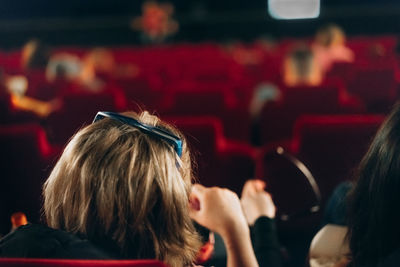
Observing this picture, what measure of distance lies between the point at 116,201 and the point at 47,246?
138mm

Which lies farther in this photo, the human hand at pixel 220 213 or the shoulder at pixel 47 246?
the human hand at pixel 220 213

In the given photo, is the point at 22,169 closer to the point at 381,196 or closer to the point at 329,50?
the point at 381,196

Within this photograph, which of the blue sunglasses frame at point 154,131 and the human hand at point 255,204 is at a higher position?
the blue sunglasses frame at point 154,131

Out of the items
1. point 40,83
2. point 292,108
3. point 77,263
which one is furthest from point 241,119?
point 77,263

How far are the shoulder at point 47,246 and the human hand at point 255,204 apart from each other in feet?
2.13

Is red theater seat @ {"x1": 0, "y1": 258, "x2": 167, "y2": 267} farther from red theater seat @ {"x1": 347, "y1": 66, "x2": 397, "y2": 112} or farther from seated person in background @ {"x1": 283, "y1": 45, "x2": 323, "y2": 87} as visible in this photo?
seated person in background @ {"x1": 283, "y1": 45, "x2": 323, "y2": 87}

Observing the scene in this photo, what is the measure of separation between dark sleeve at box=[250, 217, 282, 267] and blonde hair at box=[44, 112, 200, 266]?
42 cm

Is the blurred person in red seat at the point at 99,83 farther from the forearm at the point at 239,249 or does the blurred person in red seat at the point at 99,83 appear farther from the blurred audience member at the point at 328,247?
the forearm at the point at 239,249

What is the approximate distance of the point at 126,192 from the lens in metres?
0.96

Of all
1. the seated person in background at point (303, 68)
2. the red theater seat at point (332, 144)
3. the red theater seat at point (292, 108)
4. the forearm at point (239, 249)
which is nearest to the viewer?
the forearm at point (239, 249)

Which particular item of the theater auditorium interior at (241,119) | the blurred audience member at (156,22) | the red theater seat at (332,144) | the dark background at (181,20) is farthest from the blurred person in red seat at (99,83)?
the dark background at (181,20)

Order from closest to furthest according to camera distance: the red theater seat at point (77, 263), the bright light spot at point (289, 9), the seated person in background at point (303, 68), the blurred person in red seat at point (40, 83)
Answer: the red theater seat at point (77, 263) < the blurred person in red seat at point (40, 83) < the seated person in background at point (303, 68) < the bright light spot at point (289, 9)

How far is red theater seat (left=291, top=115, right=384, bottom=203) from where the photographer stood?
7.55 ft

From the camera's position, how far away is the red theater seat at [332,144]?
7.55 ft
